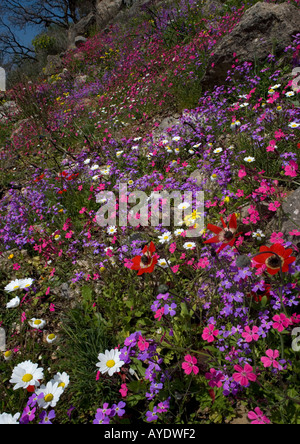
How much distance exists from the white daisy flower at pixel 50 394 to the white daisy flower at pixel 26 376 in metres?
0.07

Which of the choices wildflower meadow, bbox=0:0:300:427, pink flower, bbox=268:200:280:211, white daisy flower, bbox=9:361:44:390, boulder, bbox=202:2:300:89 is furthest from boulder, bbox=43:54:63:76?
white daisy flower, bbox=9:361:44:390

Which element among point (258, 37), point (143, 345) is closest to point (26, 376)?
point (143, 345)

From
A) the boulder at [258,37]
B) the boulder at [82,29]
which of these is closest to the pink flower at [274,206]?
the boulder at [258,37]

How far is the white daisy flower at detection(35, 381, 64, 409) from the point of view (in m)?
1.48

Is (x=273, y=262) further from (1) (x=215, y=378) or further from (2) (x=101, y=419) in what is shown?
(2) (x=101, y=419)

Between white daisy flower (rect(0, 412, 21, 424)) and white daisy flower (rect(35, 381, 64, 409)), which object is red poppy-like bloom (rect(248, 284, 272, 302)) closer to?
white daisy flower (rect(35, 381, 64, 409))

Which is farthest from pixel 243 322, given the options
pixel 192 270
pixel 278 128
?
pixel 278 128

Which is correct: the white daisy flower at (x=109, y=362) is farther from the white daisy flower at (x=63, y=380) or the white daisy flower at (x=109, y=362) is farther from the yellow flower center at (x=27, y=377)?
the yellow flower center at (x=27, y=377)

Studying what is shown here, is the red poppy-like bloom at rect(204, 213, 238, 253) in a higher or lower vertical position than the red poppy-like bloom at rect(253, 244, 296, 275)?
higher

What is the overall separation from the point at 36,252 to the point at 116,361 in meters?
2.40

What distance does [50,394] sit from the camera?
5.02 feet

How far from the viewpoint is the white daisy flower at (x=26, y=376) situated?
61.9 inches

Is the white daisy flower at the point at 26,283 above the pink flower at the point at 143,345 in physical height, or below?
above
